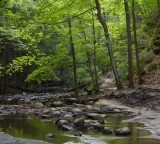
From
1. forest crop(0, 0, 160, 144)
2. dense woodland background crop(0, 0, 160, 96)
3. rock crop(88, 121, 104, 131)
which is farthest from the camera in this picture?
dense woodland background crop(0, 0, 160, 96)

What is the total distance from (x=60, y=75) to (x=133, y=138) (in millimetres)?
24698

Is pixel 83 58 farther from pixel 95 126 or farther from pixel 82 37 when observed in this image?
pixel 95 126

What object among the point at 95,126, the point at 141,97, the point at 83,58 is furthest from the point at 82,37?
the point at 95,126

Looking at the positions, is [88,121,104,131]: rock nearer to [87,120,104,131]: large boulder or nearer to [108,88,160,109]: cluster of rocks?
[87,120,104,131]: large boulder

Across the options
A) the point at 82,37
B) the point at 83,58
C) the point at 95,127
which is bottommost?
the point at 95,127


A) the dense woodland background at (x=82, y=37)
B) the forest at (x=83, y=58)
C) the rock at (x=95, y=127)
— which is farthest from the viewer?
the dense woodland background at (x=82, y=37)

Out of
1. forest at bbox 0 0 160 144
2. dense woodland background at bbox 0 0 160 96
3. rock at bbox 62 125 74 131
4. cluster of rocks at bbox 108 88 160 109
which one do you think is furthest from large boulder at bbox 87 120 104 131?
dense woodland background at bbox 0 0 160 96

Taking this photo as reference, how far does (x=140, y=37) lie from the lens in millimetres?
18547

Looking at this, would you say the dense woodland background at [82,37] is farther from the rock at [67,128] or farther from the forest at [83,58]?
the rock at [67,128]

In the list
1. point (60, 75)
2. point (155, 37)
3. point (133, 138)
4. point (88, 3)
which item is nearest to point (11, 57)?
point (60, 75)

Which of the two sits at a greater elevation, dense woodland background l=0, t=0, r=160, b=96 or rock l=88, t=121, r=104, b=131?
dense woodland background l=0, t=0, r=160, b=96

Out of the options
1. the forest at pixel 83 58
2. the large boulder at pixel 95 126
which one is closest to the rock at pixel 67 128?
the forest at pixel 83 58

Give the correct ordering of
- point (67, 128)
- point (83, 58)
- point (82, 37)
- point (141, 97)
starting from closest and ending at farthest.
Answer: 1. point (67, 128)
2. point (141, 97)
3. point (82, 37)
4. point (83, 58)

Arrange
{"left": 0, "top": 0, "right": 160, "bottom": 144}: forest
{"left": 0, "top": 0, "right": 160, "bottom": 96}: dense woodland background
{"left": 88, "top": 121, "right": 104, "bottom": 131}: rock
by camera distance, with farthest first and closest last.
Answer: {"left": 0, "top": 0, "right": 160, "bottom": 96}: dense woodland background → {"left": 0, "top": 0, "right": 160, "bottom": 144}: forest → {"left": 88, "top": 121, "right": 104, "bottom": 131}: rock
